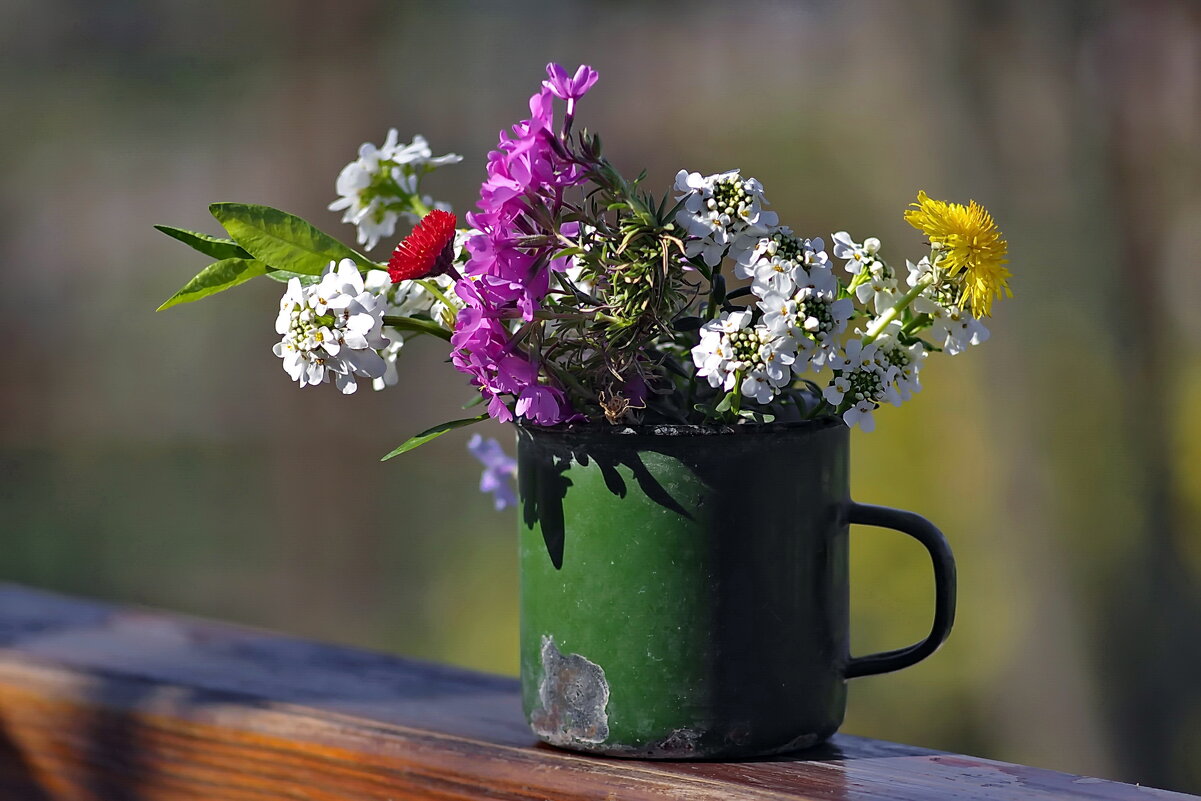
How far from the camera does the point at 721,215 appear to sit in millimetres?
578

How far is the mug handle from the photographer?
647 mm

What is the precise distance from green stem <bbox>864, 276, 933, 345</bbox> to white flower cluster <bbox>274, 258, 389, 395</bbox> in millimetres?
243

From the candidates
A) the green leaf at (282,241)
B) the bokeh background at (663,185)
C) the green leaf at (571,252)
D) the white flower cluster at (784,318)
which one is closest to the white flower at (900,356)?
the white flower cluster at (784,318)

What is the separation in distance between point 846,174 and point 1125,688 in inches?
52.9

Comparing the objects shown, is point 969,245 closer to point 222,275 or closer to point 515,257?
point 515,257

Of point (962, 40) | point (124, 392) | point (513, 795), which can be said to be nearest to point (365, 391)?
point (124, 392)

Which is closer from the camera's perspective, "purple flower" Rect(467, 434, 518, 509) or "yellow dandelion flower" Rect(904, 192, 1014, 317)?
"yellow dandelion flower" Rect(904, 192, 1014, 317)

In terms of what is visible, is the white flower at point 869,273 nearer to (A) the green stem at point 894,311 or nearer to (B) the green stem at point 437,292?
(A) the green stem at point 894,311

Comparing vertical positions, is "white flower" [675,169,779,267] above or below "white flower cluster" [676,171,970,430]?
above

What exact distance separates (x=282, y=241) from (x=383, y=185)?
111 mm

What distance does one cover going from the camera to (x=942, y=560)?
0.65 m

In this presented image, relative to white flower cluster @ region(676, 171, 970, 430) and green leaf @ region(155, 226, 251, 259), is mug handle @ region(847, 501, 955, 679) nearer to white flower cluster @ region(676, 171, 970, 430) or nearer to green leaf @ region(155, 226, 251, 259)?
white flower cluster @ region(676, 171, 970, 430)

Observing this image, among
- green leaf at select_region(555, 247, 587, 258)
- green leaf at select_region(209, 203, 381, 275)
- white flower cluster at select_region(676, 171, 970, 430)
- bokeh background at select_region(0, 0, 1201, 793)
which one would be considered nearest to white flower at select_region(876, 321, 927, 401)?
white flower cluster at select_region(676, 171, 970, 430)

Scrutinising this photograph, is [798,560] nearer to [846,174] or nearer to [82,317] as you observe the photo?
[846,174]
